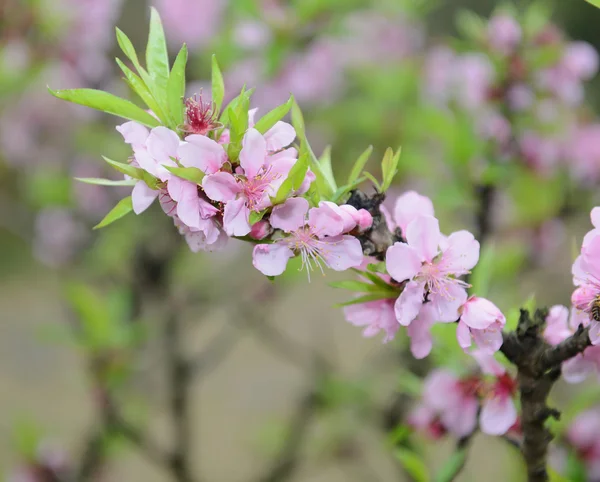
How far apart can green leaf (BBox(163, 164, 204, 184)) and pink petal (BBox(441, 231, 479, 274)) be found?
0.64ft

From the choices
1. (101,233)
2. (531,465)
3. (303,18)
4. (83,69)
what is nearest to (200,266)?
(101,233)

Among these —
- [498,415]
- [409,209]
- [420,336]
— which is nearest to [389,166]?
[409,209]

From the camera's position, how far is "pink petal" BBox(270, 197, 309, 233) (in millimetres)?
446

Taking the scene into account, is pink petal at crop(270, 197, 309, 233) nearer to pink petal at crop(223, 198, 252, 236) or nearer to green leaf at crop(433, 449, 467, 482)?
pink petal at crop(223, 198, 252, 236)

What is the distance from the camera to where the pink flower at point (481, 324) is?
461 mm

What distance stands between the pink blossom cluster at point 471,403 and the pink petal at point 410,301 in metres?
0.13

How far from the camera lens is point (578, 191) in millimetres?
1343

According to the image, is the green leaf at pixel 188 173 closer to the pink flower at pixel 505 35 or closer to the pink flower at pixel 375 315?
the pink flower at pixel 375 315

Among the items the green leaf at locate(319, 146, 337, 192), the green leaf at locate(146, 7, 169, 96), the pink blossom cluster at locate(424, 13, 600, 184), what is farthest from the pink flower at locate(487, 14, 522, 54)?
the green leaf at locate(146, 7, 169, 96)

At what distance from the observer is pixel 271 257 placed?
458mm

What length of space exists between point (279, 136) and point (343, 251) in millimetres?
96

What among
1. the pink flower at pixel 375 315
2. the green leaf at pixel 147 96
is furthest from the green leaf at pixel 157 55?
the pink flower at pixel 375 315

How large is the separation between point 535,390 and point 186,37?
4.18ft

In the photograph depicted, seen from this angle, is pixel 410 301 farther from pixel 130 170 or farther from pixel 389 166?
pixel 130 170
